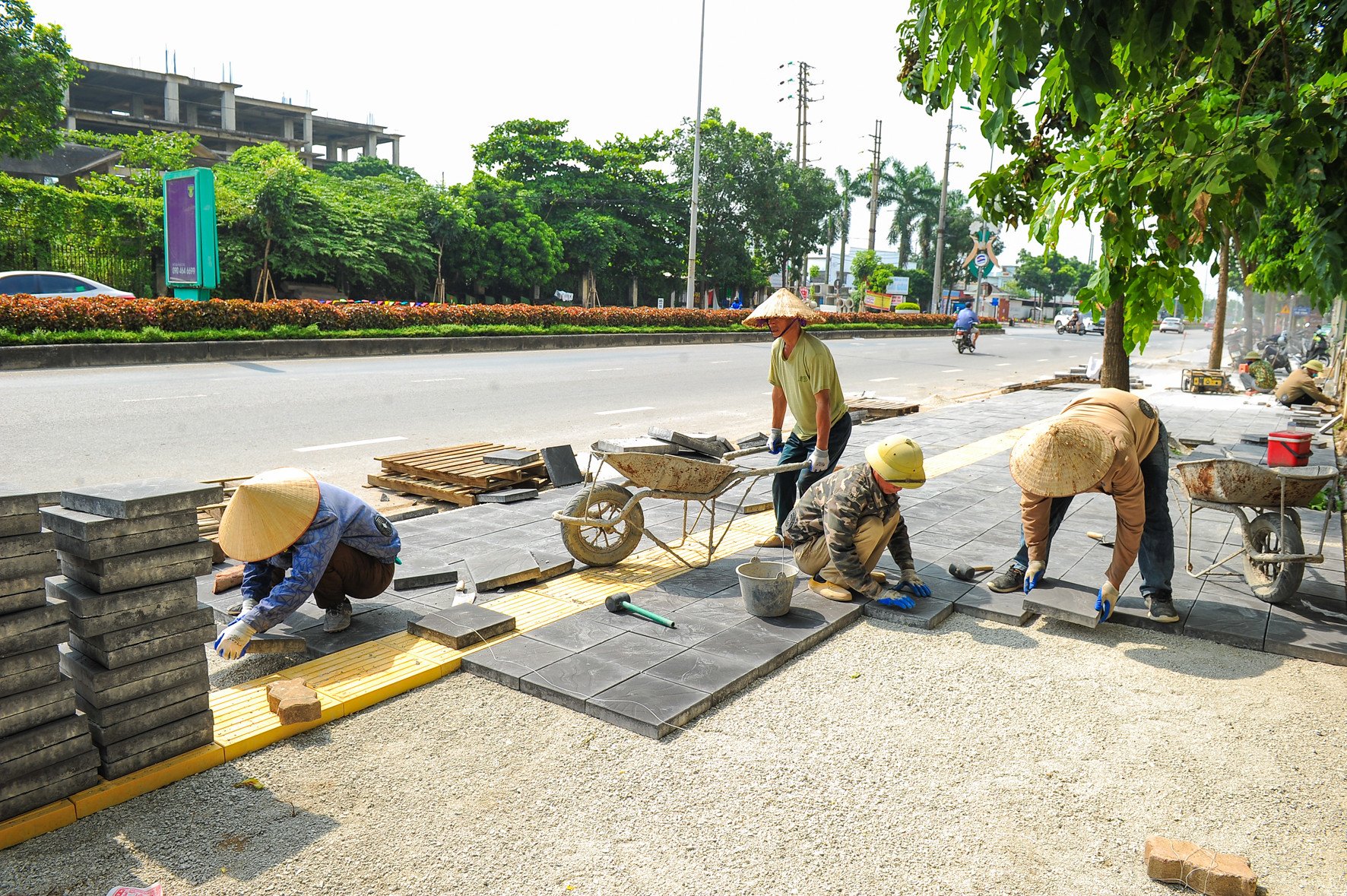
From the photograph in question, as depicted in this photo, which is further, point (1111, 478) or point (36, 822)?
point (1111, 478)

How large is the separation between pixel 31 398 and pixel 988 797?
1234 centimetres

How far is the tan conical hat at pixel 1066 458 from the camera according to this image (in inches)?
183

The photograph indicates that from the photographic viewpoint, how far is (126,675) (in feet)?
10.4

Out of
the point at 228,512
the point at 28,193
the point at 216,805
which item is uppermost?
the point at 28,193

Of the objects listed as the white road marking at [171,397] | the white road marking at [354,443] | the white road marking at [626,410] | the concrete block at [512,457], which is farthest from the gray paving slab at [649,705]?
the white road marking at [171,397]

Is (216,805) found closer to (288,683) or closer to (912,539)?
(288,683)

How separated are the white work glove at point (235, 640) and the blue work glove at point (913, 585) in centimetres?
338

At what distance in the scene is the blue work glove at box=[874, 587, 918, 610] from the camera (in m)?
5.01

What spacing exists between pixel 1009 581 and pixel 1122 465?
1.06m

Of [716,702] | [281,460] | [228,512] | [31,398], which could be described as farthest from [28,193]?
[716,702]

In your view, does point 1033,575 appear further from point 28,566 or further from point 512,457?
point 28,566

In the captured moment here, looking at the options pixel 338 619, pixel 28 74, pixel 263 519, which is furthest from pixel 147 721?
pixel 28 74

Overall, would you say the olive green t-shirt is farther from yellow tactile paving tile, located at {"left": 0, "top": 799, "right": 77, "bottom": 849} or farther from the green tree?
the green tree

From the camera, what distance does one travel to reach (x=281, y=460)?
8766mm
